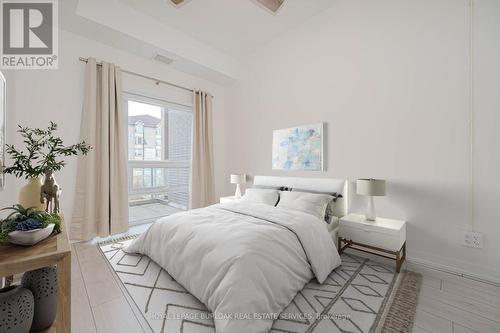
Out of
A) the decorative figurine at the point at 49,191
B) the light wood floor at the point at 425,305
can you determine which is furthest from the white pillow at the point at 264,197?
the decorative figurine at the point at 49,191

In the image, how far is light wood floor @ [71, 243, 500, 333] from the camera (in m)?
1.52

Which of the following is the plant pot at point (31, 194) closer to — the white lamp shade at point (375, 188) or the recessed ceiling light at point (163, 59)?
the recessed ceiling light at point (163, 59)

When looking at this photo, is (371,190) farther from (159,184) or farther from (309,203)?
(159,184)

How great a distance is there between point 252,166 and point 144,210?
2108mm

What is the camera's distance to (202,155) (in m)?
4.23

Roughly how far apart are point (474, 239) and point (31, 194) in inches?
148

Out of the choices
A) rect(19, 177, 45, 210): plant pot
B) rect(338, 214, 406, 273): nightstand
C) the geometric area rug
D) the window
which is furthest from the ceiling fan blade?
the geometric area rug

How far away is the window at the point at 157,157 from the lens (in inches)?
145

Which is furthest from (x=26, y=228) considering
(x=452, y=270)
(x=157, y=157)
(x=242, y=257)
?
(x=452, y=270)

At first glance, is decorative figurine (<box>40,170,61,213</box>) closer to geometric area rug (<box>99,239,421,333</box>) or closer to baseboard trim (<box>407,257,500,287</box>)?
geometric area rug (<box>99,239,421,333</box>)

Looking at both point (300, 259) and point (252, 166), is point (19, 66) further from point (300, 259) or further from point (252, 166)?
point (300, 259)

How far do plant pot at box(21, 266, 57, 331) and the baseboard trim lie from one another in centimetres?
315

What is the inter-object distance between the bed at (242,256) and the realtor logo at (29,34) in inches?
96.8

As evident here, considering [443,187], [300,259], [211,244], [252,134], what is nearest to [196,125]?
[252,134]
